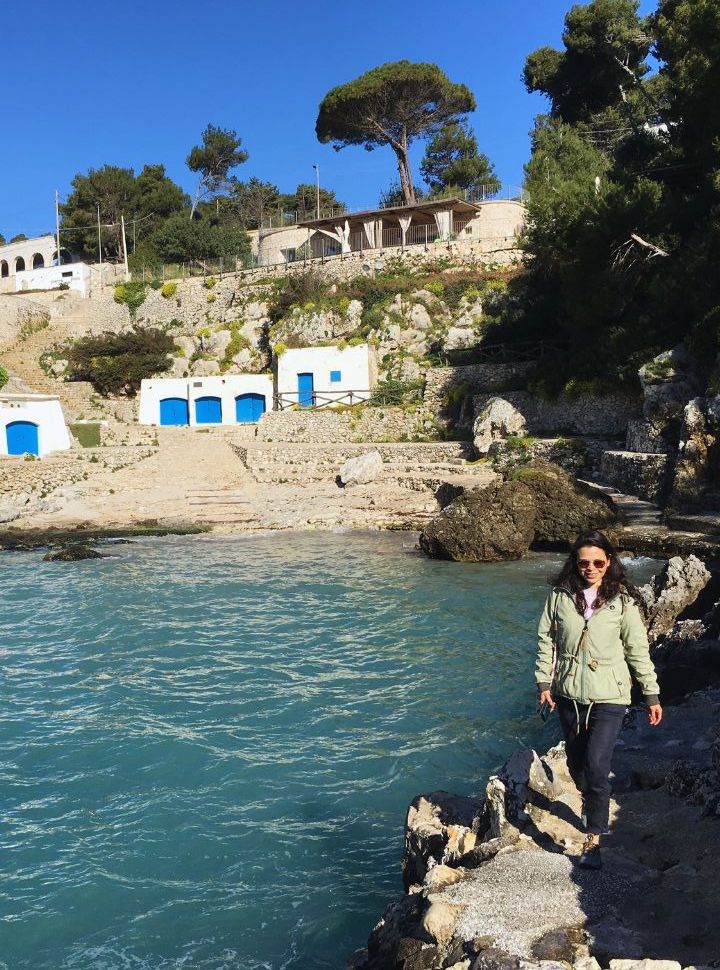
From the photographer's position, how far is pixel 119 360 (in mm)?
43094

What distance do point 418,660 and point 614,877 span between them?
22.2 feet

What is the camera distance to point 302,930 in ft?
17.2

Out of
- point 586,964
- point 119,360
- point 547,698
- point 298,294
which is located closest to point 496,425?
point 298,294

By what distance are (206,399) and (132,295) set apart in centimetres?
1769

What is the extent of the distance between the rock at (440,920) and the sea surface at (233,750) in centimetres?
136

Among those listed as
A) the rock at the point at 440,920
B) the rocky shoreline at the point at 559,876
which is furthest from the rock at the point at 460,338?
the rock at the point at 440,920

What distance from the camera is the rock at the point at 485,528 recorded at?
59.1ft

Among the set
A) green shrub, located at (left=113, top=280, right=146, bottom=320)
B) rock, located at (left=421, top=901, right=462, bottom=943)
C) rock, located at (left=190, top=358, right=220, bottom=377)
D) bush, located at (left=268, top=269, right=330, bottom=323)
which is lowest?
rock, located at (left=421, top=901, right=462, bottom=943)

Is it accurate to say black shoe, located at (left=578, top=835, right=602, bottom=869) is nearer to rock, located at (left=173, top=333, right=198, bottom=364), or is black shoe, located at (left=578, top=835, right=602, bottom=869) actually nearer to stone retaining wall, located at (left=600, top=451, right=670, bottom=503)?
stone retaining wall, located at (left=600, top=451, right=670, bottom=503)

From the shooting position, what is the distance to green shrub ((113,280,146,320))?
170ft

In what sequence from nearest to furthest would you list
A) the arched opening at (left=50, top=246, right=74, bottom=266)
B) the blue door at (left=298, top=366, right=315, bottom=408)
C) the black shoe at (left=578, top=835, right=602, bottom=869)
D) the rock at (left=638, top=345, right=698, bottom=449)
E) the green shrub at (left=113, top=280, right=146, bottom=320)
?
the black shoe at (left=578, top=835, right=602, bottom=869)
the rock at (left=638, top=345, right=698, bottom=449)
the blue door at (left=298, top=366, right=315, bottom=408)
the green shrub at (left=113, top=280, right=146, bottom=320)
the arched opening at (left=50, top=246, right=74, bottom=266)

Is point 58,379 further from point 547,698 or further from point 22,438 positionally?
point 547,698

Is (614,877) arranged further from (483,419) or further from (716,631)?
(483,419)

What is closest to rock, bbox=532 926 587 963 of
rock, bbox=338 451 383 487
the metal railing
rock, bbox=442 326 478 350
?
rock, bbox=338 451 383 487
